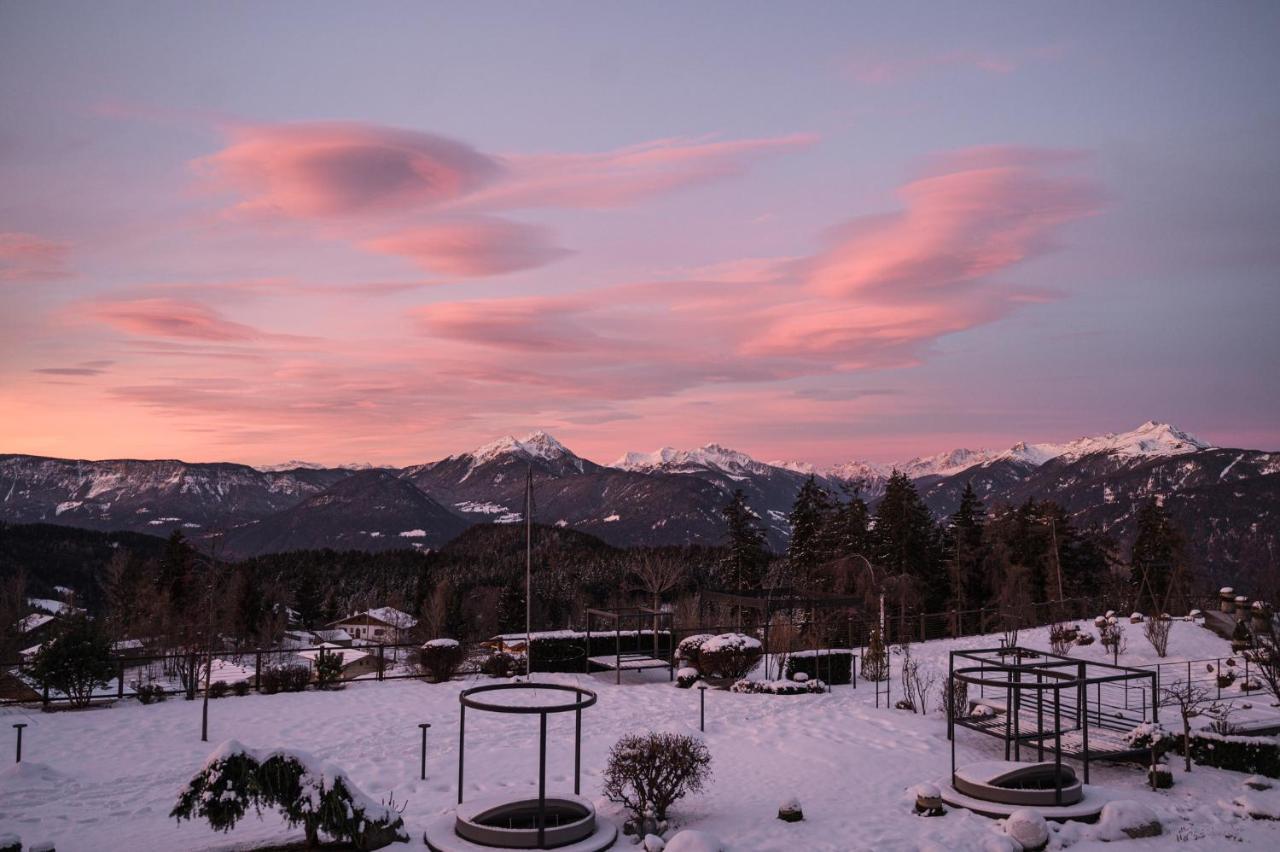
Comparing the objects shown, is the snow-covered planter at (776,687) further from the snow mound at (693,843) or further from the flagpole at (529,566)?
the snow mound at (693,843)

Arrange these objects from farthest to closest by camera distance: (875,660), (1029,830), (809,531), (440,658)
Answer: (809,531) → (440,658) → (875,660) → (1029,830)

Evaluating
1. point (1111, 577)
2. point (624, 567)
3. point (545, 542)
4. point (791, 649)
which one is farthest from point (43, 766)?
point (545, 542)

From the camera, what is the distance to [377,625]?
9081 centimetres

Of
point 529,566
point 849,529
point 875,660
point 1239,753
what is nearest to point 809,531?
point 849,529

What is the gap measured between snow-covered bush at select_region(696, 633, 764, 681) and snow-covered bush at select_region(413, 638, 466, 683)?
253 inches

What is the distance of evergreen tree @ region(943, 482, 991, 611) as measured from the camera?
178 feet

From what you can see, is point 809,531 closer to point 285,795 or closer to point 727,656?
point 727,656

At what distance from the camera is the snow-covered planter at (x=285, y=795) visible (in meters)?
9.20

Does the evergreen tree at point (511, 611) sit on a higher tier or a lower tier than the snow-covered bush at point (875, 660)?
lower

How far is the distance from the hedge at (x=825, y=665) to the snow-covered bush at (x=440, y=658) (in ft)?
28.6

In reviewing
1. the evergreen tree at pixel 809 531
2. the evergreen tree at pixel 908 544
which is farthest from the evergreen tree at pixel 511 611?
the evergreen tree at pixel 908 544

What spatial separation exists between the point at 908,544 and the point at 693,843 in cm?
4967

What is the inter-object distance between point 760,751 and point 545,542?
14052cm

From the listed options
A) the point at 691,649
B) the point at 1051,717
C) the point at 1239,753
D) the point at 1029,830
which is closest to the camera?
the point at 1029,830
